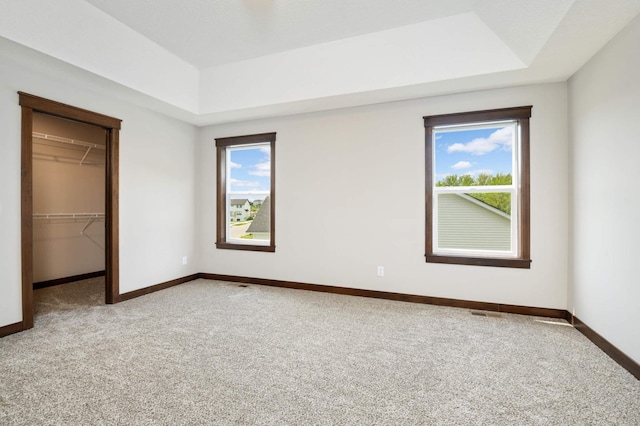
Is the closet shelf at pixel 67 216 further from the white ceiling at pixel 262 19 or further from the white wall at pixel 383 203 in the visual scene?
the white ceiling at pixel 262 19

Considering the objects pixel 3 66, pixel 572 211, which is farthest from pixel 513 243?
pixel 3 66

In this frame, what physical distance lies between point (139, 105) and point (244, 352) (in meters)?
3.35

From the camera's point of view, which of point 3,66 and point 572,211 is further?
point 572,211

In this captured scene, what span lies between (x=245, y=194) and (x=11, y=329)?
289 centimetres

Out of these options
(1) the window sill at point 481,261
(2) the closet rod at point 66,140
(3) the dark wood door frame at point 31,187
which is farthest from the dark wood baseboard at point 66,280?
(1) the window sill at point 481,261

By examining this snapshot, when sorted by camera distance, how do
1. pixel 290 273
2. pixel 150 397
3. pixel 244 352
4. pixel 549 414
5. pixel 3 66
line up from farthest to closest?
pixel 290 273 → pixel 3 66 → pixel 244 352 → pixel 150 397 → pixel 549 414

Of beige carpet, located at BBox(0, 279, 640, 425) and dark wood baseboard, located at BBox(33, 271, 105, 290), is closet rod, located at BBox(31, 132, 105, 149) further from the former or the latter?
beige carpet, located at BBox(0, 279, 640, 425)

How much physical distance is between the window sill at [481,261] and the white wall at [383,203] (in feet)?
0.19

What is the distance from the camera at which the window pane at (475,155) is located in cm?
338

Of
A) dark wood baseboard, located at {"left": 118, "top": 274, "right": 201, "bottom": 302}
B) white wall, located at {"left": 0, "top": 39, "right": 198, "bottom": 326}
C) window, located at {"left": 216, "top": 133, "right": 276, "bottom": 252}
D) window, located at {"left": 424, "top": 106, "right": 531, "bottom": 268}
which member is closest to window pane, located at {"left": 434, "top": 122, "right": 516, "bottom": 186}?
window, located at {"left": 424, "top": 106, "right": 531, "bottom": 268}

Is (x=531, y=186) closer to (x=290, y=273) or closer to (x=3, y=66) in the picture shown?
(x=290, y=273)

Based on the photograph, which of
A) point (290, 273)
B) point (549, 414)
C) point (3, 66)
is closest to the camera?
point (549, 414)

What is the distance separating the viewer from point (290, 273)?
428 centimetres

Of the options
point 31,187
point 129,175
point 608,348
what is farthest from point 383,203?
point 31,187
